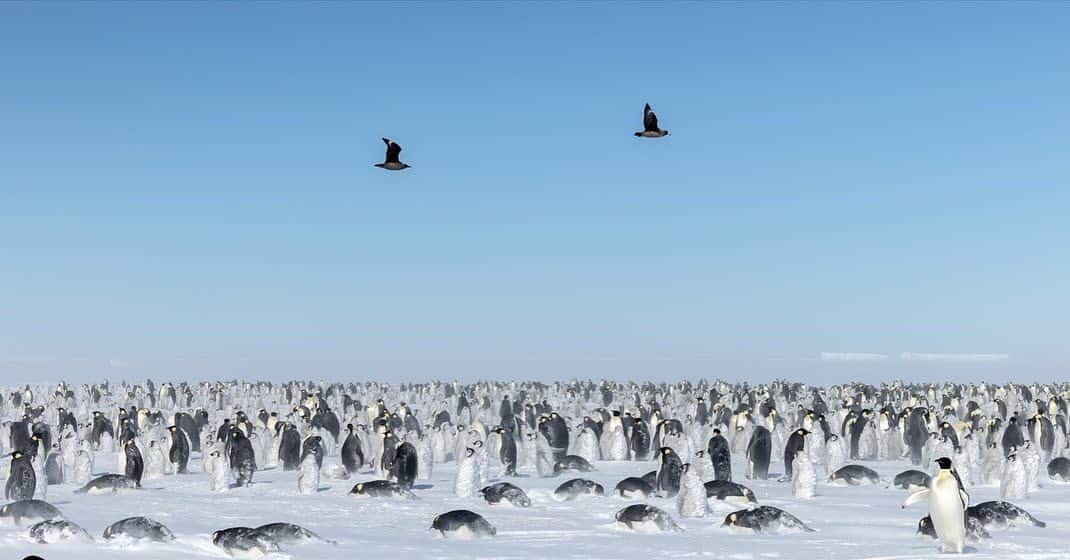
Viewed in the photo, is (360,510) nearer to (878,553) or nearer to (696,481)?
(696,481)

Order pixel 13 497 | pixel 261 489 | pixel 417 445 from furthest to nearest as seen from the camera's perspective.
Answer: pixel 417 445
pixel 261 489
pixel 13 497

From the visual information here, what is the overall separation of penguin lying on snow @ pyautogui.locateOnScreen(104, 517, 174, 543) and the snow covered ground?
0.19m

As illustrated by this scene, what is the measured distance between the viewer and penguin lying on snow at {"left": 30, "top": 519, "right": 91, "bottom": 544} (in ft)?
48.1

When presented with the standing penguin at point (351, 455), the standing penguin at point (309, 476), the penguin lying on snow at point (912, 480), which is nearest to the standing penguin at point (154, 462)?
the standing penguin at point (351, 455)

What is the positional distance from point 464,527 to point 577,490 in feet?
15.7

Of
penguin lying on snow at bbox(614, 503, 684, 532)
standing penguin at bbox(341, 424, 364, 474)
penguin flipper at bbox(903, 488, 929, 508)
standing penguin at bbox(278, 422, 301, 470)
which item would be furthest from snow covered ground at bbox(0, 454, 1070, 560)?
standing penguin at bbox(278, 422, 301, 470)

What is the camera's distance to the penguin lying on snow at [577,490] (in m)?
20.8

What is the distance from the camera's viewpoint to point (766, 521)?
1658 cm

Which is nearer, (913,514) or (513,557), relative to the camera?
(513,557)

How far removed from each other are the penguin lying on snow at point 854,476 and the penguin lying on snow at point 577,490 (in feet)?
17.6

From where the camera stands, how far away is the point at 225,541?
14.7m

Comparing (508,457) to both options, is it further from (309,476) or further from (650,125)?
(650,125)

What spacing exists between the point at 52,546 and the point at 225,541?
2.05 m

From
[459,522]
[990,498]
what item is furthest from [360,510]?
[990,498]
